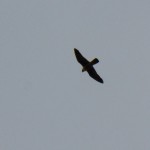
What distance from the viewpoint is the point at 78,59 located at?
170 feet

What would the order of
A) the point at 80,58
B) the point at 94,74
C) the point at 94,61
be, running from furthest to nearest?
the point at 94,74, the point at 80,58, the point at 94,61

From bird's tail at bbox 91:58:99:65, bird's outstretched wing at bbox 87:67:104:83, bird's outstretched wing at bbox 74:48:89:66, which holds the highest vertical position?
bird's outstretched wing at bbox 74:48:89:66

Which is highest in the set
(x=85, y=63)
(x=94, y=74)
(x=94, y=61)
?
(x=85, y=63)

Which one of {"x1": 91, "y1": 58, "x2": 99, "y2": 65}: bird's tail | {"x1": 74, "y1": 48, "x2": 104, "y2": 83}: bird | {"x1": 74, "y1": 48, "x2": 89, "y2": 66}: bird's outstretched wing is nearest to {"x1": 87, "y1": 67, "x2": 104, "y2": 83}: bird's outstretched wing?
{"x1": 74, "y1": 48, "x2": 104, "y2": 83}: bird

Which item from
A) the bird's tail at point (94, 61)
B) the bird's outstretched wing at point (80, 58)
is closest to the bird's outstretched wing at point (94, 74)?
the bird's outstretched wing at point (80, 58)

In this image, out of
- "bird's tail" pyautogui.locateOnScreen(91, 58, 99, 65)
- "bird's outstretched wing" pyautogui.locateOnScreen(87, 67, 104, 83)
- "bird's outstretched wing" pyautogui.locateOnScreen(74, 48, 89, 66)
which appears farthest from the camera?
"bird's outstretched wing" pyautogui.locateOnScreen(87, 67, 104, 83)

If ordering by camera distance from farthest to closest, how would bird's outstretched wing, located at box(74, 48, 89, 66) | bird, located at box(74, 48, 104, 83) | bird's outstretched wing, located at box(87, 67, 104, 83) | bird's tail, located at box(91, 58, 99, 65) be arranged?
bird's outstretched wing, located at box(87, 67, 104, 83), bird's outstretched wing, located at box(74, 48, 89, 66), bird, located at box(74, 48, 104, 83), bird's tail, located at box(91, 58, 99, 65)

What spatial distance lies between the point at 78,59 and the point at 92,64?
1.23 meters

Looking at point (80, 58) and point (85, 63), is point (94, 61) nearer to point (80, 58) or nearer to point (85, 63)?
point (85, 63)

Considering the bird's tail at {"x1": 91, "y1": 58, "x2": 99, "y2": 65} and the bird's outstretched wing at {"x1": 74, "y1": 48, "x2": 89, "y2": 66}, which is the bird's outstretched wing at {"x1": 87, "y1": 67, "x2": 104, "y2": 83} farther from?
the bird's tail at {"x1": 91, "y1": 58, "x2": 99, "y2": 65}

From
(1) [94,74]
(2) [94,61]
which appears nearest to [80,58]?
(2) [94,61]

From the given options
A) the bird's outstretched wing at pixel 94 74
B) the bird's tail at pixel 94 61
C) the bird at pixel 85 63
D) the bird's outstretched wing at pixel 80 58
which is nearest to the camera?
the bird's tail at pixel 94 61

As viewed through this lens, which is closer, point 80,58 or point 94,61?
point 94,61

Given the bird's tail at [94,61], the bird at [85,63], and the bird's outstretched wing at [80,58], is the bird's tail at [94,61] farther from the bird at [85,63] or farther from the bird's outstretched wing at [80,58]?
→ the bird's outstretched wing at [80,58]
